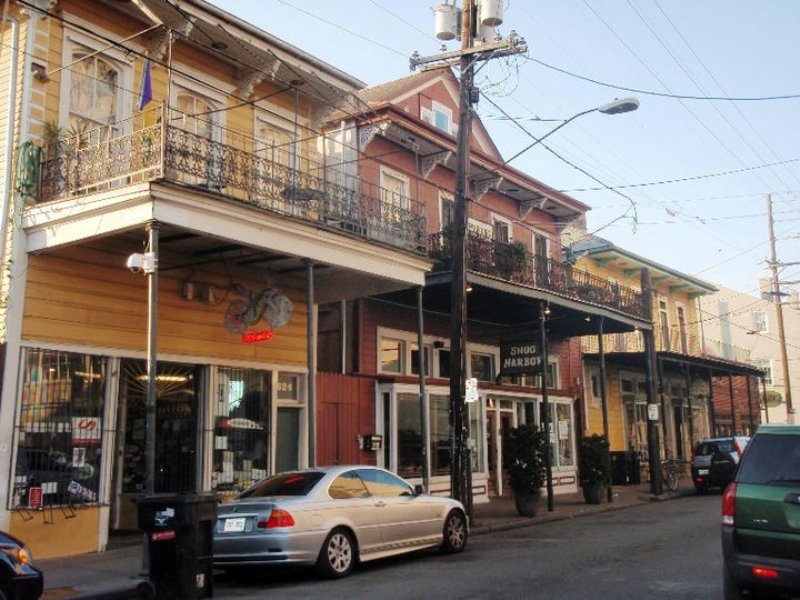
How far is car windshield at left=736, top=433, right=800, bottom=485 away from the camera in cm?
679

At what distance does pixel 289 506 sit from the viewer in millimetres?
9742

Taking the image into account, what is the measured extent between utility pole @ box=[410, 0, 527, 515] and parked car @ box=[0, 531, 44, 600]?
884cm

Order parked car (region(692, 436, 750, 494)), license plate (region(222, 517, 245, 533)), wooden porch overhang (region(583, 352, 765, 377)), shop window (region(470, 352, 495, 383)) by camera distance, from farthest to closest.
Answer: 1. wooden porch overhang (region(583, 352, 765, 377))
2. parked car (region(692, 436, 750, 494))
3. shop window (region(470, 352, 495, 383))
4. license plate (region(222, 517, 245, 533))

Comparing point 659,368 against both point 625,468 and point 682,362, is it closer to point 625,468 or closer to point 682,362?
point 682,362

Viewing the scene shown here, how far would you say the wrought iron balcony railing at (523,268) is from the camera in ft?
62.6

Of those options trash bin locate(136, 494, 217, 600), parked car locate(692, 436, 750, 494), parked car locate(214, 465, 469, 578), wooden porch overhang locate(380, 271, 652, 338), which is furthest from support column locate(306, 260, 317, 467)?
parked car locate(692, 436, 750, 494)

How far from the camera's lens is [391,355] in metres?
19.9

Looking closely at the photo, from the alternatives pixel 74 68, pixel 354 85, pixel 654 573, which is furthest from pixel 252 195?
pixel 654 573

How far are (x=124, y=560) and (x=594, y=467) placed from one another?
40.7 feet

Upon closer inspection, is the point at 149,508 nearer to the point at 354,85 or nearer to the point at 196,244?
the point at 196,244

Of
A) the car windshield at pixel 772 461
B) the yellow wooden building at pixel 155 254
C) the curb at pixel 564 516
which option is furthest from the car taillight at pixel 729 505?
the curb at pixel 564 516

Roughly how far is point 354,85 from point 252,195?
4963 mm

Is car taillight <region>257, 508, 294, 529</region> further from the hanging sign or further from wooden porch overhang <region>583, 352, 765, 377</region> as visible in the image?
wooden porch overhang <region>583, 352, 765, 377</region>

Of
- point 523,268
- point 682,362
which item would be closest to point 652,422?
point 523,268
